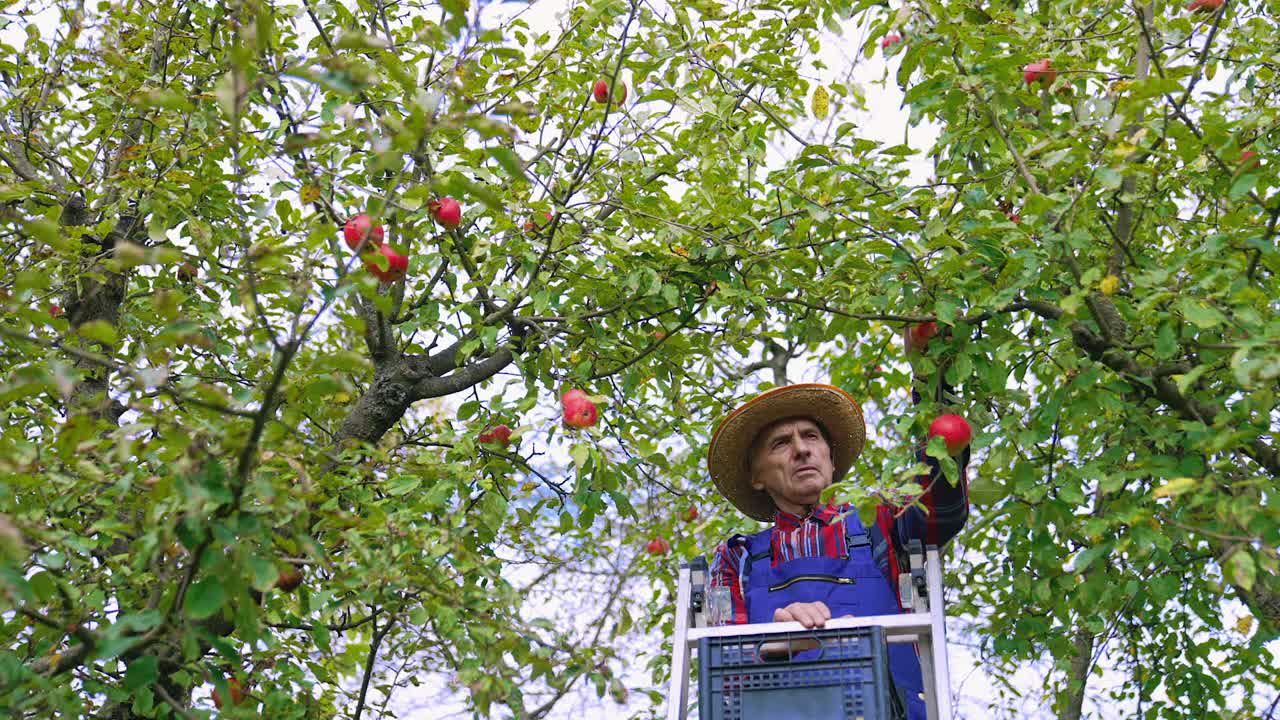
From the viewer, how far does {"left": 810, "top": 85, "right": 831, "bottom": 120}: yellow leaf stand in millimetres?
4398

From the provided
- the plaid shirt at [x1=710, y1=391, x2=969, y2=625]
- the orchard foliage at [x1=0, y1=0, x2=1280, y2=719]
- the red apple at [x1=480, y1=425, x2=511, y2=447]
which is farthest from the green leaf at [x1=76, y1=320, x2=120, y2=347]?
the plaid shirt at [x1=710, y1=391, x2=969, y2=625]

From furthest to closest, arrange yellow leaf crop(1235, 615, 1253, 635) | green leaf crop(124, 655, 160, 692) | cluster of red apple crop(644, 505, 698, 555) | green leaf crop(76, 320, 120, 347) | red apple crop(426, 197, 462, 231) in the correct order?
cluster of red apple crop(644, 505, 698, 555) < yellow leaf crop(1235, 615, 1253, 635) < red apple crop(426, 197, 462, 231) < green leaf crop(124, 655, 160, 692) < green leaf crop(76, 320, 120, 347)

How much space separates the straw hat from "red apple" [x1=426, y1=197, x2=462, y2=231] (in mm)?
1225

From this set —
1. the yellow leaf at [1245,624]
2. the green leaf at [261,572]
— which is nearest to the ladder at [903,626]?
the green leaf at [261,572]

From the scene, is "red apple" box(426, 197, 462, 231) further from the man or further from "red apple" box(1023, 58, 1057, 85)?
"red apple" box(1023, 58, 1057, 85)

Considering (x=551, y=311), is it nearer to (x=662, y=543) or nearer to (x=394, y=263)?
(x=394, y=263)

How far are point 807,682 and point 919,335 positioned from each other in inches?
51.9

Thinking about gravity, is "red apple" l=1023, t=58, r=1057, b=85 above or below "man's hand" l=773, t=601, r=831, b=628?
above

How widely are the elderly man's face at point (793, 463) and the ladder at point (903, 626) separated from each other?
52cm

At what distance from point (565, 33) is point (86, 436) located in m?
2.74

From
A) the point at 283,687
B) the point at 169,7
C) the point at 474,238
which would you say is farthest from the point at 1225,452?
the point at 169,7

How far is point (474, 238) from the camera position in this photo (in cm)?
446

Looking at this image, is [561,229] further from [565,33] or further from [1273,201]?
[1273,201]

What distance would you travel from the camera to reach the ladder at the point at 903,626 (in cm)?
310
